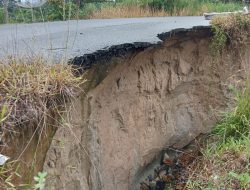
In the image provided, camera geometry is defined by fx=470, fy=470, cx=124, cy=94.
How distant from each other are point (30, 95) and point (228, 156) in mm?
2684

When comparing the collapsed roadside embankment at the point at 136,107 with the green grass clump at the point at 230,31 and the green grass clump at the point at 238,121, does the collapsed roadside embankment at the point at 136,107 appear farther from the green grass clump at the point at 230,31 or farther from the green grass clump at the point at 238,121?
the green grass clump at the point at 238,121

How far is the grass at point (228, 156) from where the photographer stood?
4.33 metres

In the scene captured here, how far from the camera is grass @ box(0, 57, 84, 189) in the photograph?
245 centimetres

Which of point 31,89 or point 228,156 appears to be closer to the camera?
point 31,89

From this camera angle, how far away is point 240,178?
4.19 meters

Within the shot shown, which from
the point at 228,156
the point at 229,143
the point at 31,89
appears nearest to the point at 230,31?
the point at 229,143

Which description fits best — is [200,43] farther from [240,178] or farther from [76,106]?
[76,106]

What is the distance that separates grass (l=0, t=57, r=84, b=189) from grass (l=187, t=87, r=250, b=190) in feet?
6.70

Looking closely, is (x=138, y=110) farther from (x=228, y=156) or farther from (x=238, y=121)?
(x=238, y=121)

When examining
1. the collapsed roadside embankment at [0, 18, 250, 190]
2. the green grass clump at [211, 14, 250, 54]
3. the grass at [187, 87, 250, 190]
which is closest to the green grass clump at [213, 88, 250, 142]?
the grass at [187, 87, 250, 190]

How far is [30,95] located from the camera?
2.58 meters

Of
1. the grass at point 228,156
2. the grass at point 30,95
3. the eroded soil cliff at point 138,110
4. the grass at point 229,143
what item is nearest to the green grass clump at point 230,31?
the grass at point 229,143

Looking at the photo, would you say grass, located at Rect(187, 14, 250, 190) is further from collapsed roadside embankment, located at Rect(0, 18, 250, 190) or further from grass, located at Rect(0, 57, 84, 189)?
grass, located at Rect(0, 57, 84, 189)

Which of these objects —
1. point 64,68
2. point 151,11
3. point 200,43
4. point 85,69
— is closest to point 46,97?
point 64,68
